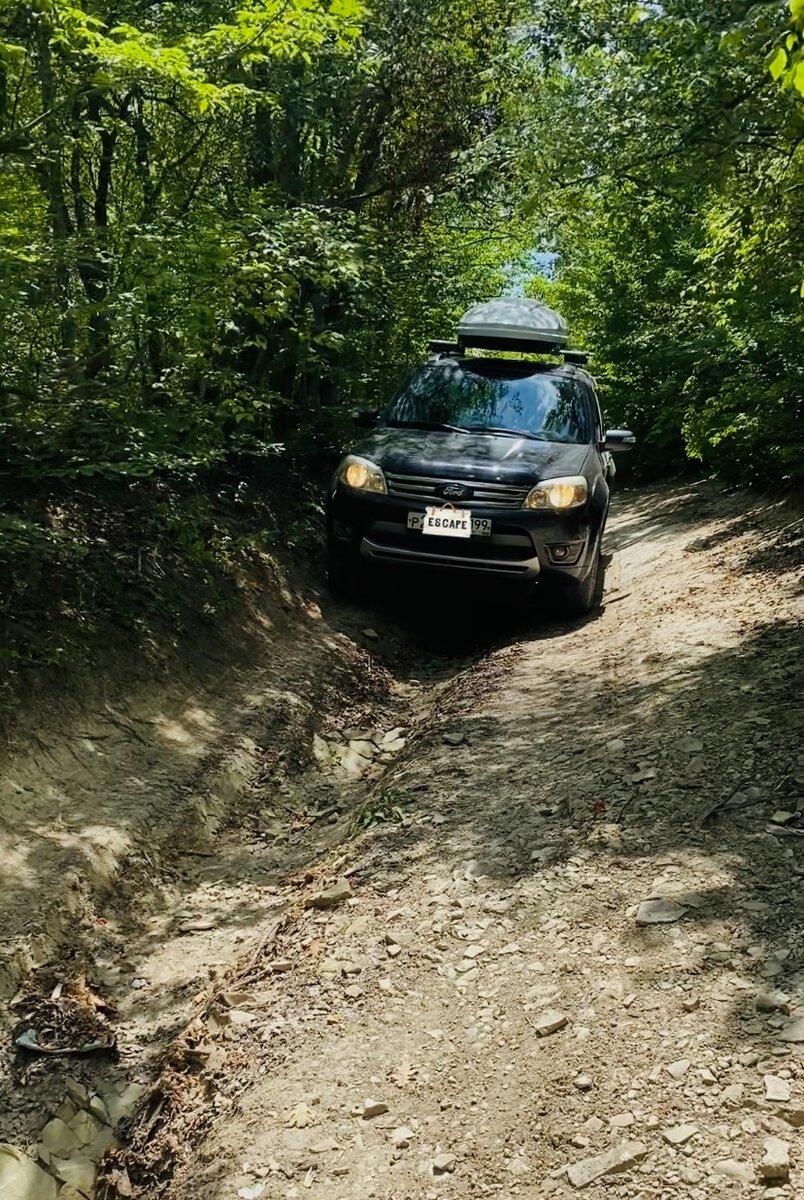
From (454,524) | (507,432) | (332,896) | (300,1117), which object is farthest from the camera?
(507,432)

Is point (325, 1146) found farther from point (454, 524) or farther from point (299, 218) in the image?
Answer: point (299, 218)

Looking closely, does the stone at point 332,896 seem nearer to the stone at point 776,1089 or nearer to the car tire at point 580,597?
the stone at point 776,1089

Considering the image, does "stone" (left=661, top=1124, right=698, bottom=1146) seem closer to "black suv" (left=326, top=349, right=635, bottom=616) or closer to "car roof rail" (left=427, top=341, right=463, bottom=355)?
"black suv" (left=326, top=349, right=635, bottom=616)

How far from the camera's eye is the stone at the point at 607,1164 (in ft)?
7.94

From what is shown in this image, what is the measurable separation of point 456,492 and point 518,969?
417cm

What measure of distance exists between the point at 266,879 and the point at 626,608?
3778 mm

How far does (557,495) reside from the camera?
7.02 meters

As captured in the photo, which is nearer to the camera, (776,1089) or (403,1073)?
(776,1089)

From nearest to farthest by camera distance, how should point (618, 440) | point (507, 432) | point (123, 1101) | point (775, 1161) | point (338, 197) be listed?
point (775, 1161)
point (123, 1101)
point (507, 432)
point (618, 440)
point (338, 197)

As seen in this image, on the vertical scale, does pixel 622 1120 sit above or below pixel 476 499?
below

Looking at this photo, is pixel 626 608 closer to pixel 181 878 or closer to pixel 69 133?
pixel 181 878

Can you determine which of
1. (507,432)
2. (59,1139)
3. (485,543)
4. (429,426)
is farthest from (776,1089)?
(429,426)

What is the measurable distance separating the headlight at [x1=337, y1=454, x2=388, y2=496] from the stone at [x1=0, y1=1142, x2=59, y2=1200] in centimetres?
480

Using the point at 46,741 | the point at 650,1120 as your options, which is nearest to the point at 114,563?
the point at 46,741
